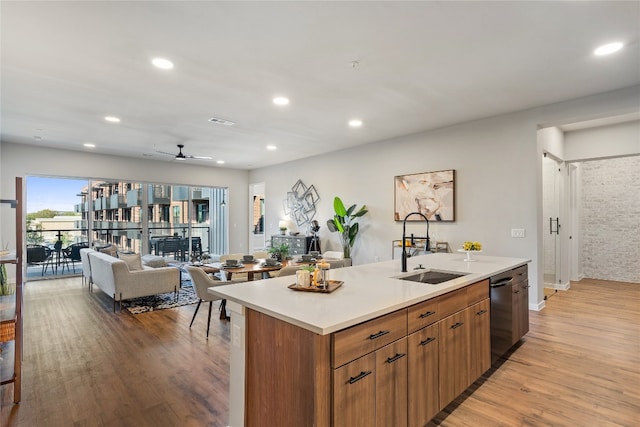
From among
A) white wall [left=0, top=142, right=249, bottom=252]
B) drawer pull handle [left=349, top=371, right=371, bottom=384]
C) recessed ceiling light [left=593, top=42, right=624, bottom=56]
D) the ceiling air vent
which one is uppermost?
the ceiling air vent

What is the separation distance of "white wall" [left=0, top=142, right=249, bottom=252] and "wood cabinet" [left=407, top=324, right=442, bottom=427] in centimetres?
802

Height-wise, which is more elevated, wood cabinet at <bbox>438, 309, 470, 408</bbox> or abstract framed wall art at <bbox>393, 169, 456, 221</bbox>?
abstract framed wall art at <bbox>393, 169, 456, 221</bbox>

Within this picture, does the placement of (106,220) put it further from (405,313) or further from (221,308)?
(405,313)

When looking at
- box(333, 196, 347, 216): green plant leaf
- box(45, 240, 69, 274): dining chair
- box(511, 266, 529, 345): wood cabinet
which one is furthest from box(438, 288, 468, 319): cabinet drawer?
box(45, 240, 69, 274): dining chair

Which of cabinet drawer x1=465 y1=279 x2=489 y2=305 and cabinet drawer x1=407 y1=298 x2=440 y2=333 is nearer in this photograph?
cabinet drawer x1=407 y1=298 x2=440 y2=333

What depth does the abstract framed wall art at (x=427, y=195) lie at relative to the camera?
5395 millimetres

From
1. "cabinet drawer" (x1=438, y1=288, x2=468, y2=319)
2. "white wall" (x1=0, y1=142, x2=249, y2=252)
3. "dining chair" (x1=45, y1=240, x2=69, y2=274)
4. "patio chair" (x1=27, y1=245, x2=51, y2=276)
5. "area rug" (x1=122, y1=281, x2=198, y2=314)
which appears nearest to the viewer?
"cabinet drawer" (x1=438, y1=288, x2=468, y2=319)

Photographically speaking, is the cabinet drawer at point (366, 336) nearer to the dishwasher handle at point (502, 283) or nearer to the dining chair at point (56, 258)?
the dishwasher handle at point (502, 283)

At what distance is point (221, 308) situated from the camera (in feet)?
14.3

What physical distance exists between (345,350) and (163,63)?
10.2ft

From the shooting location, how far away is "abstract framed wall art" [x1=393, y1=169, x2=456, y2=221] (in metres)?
5.40

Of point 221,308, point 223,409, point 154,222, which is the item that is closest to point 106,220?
point 154,222

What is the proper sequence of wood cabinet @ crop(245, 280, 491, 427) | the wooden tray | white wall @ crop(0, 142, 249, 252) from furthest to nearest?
white wall @ crop(0, 142, 249, 252)
the wooden tray
wood cabinet @ crop(245, 280, 491, 427)

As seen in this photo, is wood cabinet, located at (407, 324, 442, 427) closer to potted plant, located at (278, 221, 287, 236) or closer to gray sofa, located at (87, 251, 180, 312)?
gray sofa, located at (87, 251, 180, 312)
